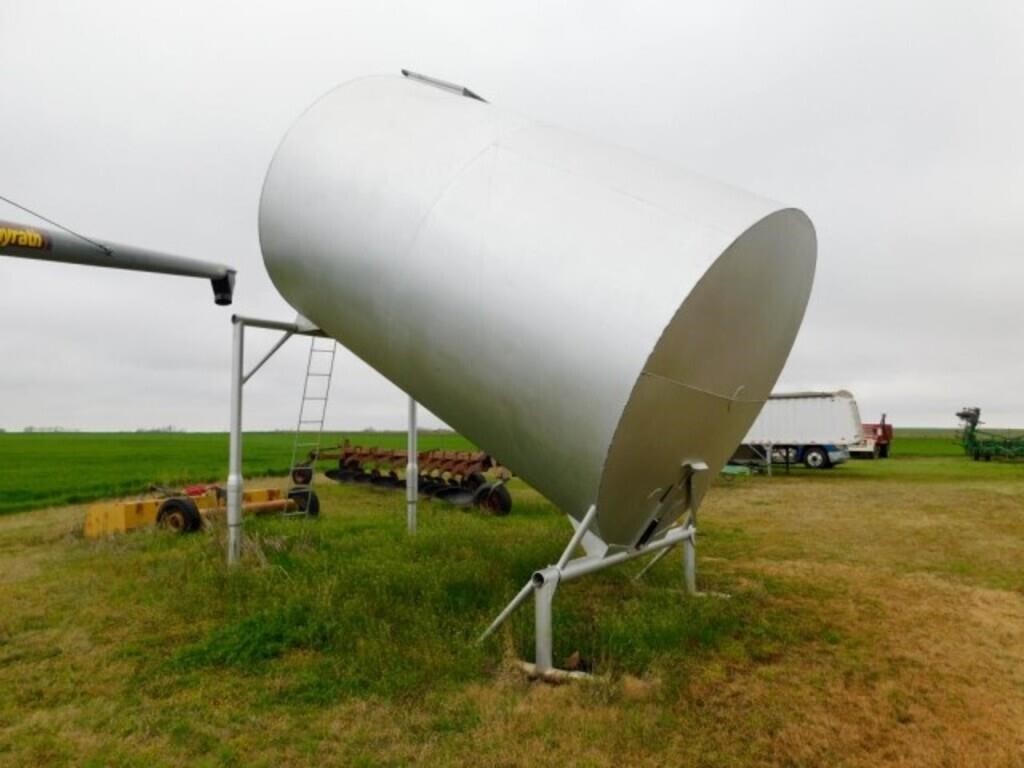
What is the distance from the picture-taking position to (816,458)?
26.3 meters

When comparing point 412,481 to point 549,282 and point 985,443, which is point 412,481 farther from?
point 985,443

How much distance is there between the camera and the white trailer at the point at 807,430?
25719 mm

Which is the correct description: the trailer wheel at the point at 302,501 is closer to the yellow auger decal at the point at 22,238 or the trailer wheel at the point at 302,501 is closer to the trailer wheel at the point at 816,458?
the yellow auger decal at the point at 22,238

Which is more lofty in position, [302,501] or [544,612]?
[302,501]

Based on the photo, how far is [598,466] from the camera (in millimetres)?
4762

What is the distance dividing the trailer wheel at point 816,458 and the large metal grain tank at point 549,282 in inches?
869

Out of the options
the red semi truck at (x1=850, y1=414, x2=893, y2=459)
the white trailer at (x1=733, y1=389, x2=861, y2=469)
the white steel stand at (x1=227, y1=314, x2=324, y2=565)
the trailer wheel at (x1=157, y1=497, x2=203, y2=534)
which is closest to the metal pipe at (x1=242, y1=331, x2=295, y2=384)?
the white steel stand at (x1=227, y1=314, x2=324, y2=565)

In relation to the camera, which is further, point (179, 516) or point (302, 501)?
point (302, 501)

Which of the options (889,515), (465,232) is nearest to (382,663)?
(465,232)

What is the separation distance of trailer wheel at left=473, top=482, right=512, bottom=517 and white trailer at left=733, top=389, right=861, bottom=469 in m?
14.5

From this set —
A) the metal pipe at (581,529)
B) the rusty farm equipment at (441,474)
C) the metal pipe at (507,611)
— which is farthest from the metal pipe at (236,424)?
the metal pipe at (581,529)

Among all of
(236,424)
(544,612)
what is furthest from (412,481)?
(544,612)

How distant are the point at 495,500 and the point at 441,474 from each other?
2698 mm

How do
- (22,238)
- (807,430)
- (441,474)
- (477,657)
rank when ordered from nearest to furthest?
(477,657) < (22,238) < (441,474) < (807,430)
